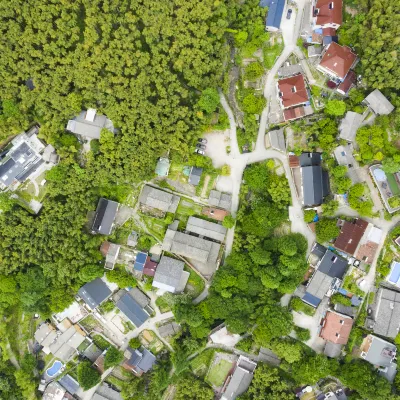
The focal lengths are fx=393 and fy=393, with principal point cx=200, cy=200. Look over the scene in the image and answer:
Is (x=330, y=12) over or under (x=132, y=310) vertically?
over

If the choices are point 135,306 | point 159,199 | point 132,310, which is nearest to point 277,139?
point 159,199

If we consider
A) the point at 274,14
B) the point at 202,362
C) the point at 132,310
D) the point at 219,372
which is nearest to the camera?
the point at 274,14

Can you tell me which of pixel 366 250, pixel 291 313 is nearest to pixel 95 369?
pixel 291 313

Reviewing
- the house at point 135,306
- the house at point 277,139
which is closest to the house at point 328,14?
the house at point 277,139

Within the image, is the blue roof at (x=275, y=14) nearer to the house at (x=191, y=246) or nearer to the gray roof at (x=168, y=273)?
the house at (x=191, y=246)

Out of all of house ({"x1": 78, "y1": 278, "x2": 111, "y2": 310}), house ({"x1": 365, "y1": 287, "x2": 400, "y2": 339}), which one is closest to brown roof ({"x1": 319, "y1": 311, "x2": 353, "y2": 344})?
house ({"x1": 365, "y1": 287, "x2": 400, "y2": 339})

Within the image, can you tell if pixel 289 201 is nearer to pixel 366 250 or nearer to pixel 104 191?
pixel 366 250

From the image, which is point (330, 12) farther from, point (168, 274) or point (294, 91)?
point (168, 274)
